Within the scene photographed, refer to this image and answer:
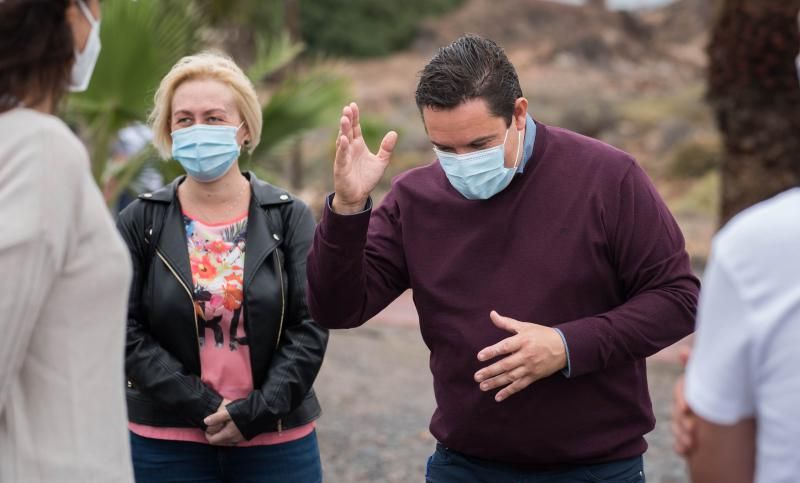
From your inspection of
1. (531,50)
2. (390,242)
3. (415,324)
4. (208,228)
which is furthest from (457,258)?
(531,50)

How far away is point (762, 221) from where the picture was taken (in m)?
1.66

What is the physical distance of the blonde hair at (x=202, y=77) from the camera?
355cm

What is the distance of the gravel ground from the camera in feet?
21.5

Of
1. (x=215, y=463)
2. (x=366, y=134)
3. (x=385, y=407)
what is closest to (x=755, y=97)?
(x=366, y=134)

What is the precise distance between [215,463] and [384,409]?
177 inches

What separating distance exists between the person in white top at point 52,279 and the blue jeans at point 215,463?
1298 mm

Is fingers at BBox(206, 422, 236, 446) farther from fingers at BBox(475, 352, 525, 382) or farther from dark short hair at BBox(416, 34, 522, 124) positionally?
dark short hair at BBox(416, 34, 522, 124)

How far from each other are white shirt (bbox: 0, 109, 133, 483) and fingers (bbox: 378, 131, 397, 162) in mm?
1121

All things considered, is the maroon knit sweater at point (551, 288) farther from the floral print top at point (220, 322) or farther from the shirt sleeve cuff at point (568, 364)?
the floral print top at point (220, 322)

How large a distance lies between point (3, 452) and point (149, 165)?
4943mm

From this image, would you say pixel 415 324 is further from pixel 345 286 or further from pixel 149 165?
pixel 345 286

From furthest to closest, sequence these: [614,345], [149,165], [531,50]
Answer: [531,50] → [149,165] → [614,345]

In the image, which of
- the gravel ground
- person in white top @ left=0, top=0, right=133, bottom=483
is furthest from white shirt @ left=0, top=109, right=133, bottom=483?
the gravel ground

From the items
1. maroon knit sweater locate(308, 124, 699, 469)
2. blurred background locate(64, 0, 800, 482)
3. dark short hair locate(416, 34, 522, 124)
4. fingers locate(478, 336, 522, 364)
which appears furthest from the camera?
blurred background locate(64, 0, 800, 482)
